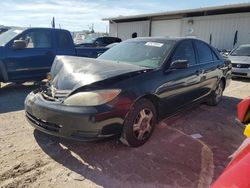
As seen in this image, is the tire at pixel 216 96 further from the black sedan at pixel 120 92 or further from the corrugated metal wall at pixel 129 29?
the corrugated metal wall at pixel 129 29

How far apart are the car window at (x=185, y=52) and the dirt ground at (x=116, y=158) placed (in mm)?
1234

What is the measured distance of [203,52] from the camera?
5434 mm

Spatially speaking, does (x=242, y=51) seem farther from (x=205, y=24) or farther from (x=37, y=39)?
(x=205, y=24)

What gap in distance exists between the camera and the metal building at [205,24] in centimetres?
1764

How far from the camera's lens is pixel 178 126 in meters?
4.71

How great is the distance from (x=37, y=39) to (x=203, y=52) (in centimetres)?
465

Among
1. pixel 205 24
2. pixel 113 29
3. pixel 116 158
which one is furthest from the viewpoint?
pixel 113 29

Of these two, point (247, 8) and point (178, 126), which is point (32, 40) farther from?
point (247, 8)

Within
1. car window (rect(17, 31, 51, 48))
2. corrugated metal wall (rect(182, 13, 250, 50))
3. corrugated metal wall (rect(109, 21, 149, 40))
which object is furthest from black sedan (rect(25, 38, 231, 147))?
corrugated metal wall (rect(109, 21, 149, 40))

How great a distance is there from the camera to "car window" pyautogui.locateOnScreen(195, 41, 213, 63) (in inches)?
206

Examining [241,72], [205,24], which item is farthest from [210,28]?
[241,72]

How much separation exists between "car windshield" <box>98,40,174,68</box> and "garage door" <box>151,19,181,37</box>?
59.5ft

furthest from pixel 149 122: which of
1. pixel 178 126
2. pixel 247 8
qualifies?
pixel 247 8

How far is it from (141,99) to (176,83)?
973 mm
